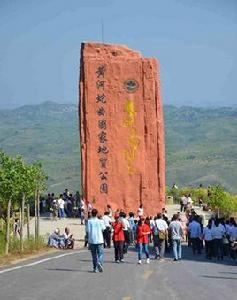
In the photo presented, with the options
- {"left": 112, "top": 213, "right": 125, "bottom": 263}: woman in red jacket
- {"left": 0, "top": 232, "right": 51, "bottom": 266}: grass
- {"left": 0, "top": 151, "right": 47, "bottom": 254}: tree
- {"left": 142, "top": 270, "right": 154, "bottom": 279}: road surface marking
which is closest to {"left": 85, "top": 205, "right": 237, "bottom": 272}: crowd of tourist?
{"left": 112, "top": 213, "right": 125, "bottom": 263}: woman in red jacket

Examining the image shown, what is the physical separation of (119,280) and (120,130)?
25.3 meters

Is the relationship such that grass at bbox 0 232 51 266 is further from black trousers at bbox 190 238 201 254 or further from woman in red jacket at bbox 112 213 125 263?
black trousers at bbox 190 238 201 254

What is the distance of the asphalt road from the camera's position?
15.3 metres

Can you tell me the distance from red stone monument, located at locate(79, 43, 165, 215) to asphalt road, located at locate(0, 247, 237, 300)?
1783 centimetres

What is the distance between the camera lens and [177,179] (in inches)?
5012

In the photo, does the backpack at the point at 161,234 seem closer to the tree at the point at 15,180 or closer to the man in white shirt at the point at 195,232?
the man in white shirt at the point at 195,232

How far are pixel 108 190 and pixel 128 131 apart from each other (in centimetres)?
339

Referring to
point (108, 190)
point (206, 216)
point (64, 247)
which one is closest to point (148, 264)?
point (64, 247)

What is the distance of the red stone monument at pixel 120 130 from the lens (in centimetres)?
4291

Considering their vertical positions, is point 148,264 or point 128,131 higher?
point 128,131

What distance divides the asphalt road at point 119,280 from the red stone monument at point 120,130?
1783 centimetres

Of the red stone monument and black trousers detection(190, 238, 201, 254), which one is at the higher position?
the red stone monument

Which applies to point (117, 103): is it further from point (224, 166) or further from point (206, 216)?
point (224, 166)

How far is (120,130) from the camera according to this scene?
43.1 m
